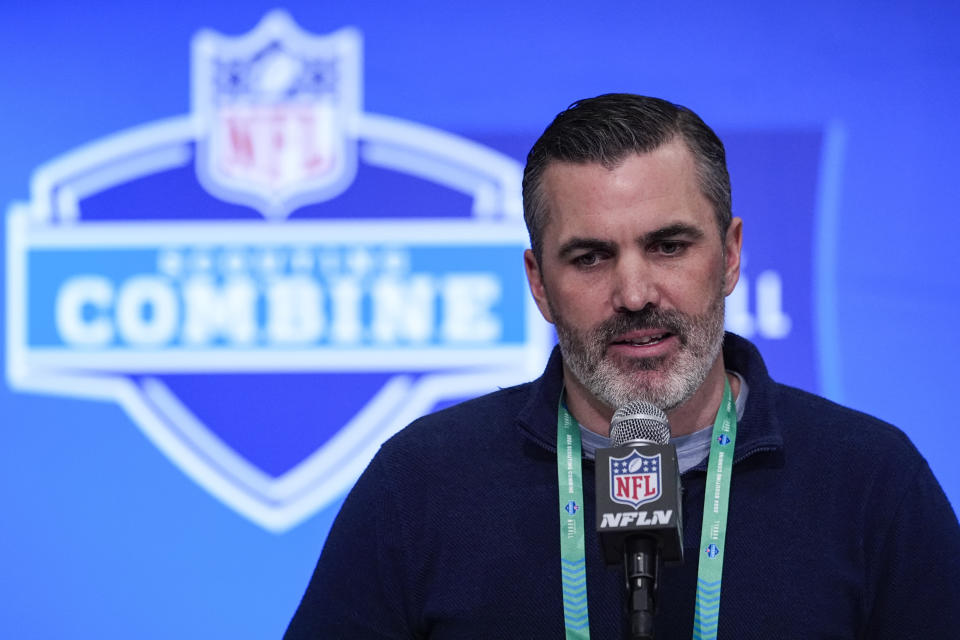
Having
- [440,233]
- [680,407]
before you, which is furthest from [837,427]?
[440,233]

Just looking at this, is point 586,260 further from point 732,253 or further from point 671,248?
point 732,253

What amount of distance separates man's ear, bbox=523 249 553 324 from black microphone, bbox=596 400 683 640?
1.84ft

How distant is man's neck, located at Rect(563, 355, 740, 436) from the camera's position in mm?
1721

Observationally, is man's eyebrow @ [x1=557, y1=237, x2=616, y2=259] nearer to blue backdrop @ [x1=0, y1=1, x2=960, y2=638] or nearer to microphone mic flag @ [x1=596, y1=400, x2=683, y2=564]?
microphone mic flag @ [x1=596, y1=400, x2=683, y2=564]

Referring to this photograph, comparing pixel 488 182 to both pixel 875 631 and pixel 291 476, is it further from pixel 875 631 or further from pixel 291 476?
pixel 875 631

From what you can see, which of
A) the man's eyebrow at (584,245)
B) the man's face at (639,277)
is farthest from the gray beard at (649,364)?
the man's eyebrow at (584,245)

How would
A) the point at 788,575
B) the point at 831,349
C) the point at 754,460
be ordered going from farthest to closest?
the point at 831,349 → the point at 754,460 → the point at 788,575

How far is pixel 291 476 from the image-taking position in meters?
2.99

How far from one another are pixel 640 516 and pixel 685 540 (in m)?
0.48

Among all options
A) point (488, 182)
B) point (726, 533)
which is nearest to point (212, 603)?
point (488, 182)

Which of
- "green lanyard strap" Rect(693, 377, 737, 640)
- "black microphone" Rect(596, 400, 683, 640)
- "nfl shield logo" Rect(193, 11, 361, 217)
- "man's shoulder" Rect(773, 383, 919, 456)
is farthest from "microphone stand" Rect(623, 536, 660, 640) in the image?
"nfl shield logo" Rect(193, 11, 361, 217)

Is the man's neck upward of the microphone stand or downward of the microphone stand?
upward

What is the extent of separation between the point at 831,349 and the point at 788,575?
5.00ft

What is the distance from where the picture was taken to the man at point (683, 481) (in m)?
1.57
